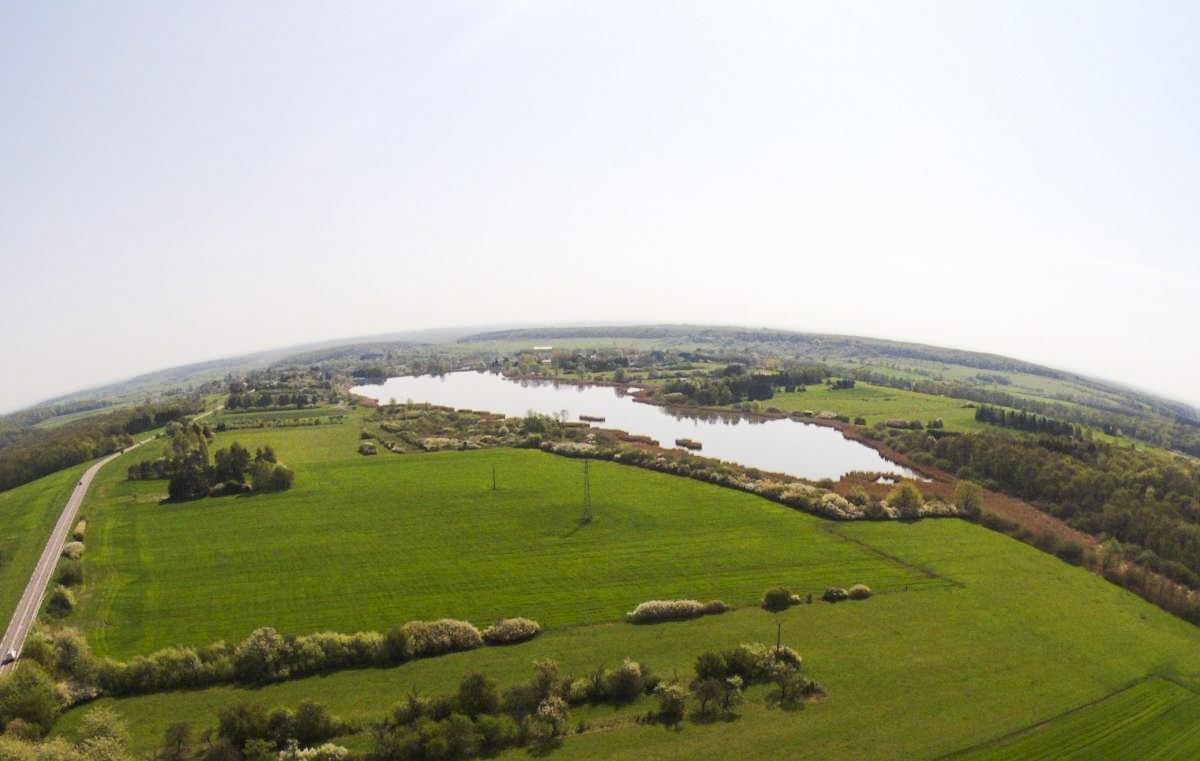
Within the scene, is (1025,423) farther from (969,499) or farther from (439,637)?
(439,637)

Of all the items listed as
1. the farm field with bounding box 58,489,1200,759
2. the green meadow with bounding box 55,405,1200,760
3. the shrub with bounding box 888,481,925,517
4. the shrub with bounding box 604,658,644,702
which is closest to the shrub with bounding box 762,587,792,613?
the farm field with bounding box 58,489,1200,759

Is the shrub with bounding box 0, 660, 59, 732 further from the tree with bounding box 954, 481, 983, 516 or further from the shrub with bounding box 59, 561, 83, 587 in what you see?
the tree with bounding box 954, 481, 983, 516

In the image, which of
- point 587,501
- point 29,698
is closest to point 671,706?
point 29,698

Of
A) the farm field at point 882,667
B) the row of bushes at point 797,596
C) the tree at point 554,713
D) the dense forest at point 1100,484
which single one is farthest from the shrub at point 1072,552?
the tree at point 554,713

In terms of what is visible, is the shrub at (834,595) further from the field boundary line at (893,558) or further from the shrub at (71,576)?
the shrub at (71,576)

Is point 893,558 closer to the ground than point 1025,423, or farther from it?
closer to the ground

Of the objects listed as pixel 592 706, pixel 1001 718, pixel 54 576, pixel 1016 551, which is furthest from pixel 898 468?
pixel 54 576
